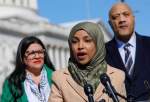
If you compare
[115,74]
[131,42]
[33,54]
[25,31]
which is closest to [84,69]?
[115,74]

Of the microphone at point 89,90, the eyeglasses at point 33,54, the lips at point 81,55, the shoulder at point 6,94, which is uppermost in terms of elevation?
the lips at point 81,55

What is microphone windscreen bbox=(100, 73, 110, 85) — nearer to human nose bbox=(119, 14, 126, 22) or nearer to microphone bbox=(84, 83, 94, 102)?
microphone bbox=(84, 83, 94, 102)

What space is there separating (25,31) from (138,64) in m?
71.4

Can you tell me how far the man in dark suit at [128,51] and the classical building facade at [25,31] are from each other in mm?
56359

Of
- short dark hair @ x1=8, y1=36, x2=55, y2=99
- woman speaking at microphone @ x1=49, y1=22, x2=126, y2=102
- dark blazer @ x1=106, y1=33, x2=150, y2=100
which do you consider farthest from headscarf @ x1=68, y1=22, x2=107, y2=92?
short dark hair @ x1=8, y1=36, x2=55, y2=99

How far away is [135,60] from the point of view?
6.15m

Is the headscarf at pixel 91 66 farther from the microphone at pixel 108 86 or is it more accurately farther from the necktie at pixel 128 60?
Answer: the necktie at pixel 128 60

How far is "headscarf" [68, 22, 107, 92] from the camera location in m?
5.08

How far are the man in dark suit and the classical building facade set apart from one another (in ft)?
185

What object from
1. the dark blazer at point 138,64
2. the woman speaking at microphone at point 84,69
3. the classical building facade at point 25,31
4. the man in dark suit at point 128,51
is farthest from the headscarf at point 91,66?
the classical building facade at point 25,31

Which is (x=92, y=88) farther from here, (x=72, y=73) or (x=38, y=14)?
(x=38, y=14)

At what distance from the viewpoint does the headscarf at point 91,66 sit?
5078 millimetres

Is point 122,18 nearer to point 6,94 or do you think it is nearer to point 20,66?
point 20,66

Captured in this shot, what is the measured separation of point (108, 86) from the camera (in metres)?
4.95
